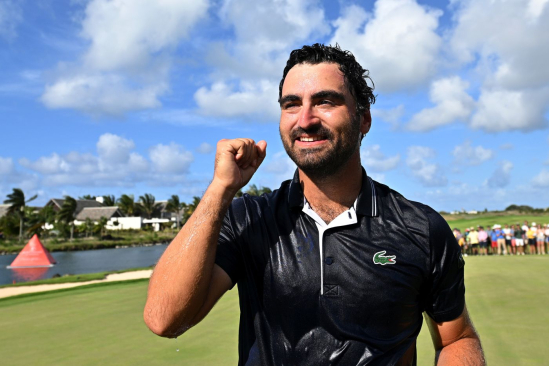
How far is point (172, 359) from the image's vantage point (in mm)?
4902

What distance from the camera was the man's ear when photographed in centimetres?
235

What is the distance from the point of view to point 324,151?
2061 millimetres

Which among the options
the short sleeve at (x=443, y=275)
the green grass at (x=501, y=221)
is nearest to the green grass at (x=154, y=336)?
the short sleeve at (x=443, y=275)

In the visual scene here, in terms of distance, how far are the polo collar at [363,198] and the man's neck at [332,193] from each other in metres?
0.05

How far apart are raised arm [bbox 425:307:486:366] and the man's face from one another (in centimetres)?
86

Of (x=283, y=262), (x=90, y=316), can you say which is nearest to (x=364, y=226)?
(x=283, y=262)

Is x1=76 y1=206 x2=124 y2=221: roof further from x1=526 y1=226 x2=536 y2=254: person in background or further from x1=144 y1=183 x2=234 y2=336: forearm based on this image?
x1=144 y1=183 x2=234 y2=336: forearm

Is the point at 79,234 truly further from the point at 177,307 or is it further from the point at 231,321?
the point at 177,307

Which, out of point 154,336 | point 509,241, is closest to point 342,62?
point 154,336

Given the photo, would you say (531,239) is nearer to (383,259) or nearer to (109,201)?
(383,259)

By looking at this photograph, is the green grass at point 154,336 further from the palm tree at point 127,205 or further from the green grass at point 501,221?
the palm tree at point 127,205

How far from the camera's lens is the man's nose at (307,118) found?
2.05 m

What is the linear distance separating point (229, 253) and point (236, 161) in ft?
1.30

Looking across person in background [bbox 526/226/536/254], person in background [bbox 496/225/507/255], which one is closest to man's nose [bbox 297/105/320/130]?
person in background [bbox 496/225/507/255]
